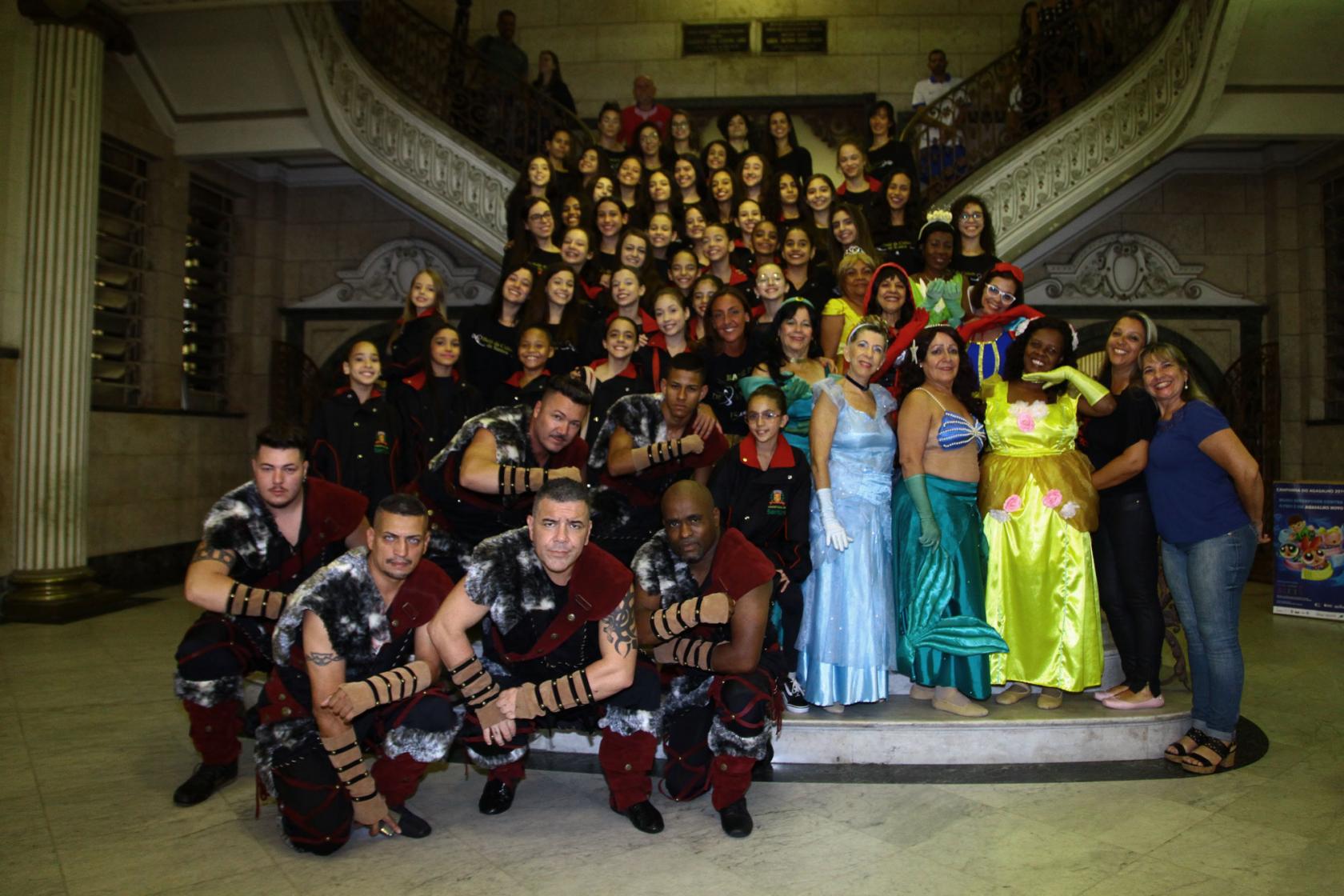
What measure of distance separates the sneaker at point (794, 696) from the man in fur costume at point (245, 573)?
201 centimetres

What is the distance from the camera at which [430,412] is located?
506 centimetres

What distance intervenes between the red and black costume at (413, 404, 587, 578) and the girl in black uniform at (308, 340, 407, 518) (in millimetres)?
545

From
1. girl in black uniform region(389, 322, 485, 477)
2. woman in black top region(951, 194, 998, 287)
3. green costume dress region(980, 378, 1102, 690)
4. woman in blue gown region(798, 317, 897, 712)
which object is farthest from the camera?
woman in black top region(951, 194, 998, 287)

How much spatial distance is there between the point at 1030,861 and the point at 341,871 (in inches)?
89.2

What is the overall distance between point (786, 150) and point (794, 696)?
5362 mm

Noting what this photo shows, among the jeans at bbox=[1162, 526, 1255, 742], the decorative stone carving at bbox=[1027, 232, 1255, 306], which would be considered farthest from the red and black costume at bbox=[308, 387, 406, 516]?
the decorative stone carving at bbox=[1027, 232, 1255, 306]

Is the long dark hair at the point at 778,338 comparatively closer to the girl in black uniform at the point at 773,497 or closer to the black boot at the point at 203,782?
the girl in black uniform at the point at 773,497

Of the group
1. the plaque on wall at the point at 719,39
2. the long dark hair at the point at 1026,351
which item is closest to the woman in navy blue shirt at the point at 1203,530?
the long dark hair at the point at 1026,351

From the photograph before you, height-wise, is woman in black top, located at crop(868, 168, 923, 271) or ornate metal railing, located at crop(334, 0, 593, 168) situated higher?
ornate metal railing, located at crop(334, 0, 593, 168)

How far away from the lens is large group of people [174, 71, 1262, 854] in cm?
329

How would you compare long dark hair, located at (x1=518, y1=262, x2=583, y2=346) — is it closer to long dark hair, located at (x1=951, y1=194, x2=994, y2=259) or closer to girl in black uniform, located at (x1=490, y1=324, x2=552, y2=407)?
girl in black uniform, located at (x1=490, y1=324, x2=552, y2=407)

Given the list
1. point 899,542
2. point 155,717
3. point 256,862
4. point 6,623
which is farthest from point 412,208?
point 256,862

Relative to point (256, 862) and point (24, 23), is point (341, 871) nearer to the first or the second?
point (256, 862)

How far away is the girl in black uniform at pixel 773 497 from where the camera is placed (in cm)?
398
